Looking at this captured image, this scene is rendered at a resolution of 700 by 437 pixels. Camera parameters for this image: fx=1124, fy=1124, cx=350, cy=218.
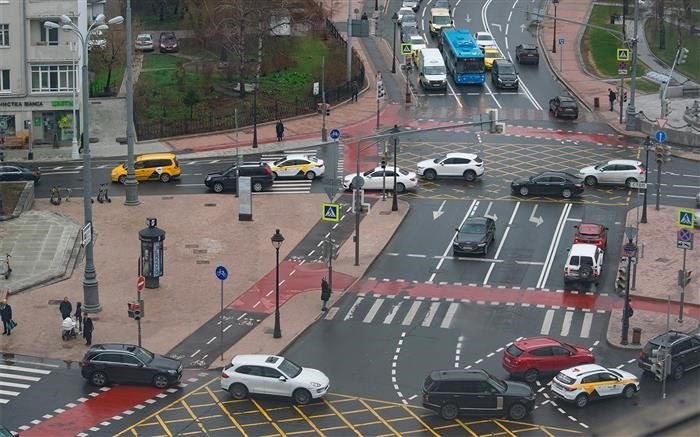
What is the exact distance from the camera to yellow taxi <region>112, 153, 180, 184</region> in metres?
68.4

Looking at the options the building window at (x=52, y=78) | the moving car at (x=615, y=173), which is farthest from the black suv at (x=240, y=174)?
the moving car at (x=615, y=173)

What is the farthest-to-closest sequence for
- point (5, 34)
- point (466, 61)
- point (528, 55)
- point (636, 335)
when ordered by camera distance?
point (528, 55), point (466, 61), point (5, 34), point (636, 335)

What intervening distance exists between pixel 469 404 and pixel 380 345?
811 cm

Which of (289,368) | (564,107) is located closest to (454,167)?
(564,107)

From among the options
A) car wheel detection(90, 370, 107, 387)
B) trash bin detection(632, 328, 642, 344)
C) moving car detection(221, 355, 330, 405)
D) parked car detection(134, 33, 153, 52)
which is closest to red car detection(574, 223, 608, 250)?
trash bin detection(632, 328, 642, 344)

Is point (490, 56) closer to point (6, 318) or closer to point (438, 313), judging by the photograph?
point (438, 313)

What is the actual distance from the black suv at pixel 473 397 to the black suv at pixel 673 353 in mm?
5828

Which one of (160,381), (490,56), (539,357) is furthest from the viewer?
(490,56)

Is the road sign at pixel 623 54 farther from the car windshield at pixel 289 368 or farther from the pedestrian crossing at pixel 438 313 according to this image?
the car windshield at pixel 289 368

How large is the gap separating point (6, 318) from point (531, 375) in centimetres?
2039

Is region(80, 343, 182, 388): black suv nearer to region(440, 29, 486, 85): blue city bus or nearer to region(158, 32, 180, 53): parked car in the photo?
region(440, 29, 486, 85): blue city bus

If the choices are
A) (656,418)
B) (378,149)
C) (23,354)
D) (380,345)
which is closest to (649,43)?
(378,149)

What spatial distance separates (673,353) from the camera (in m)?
40.1

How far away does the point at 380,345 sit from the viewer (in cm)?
4375
